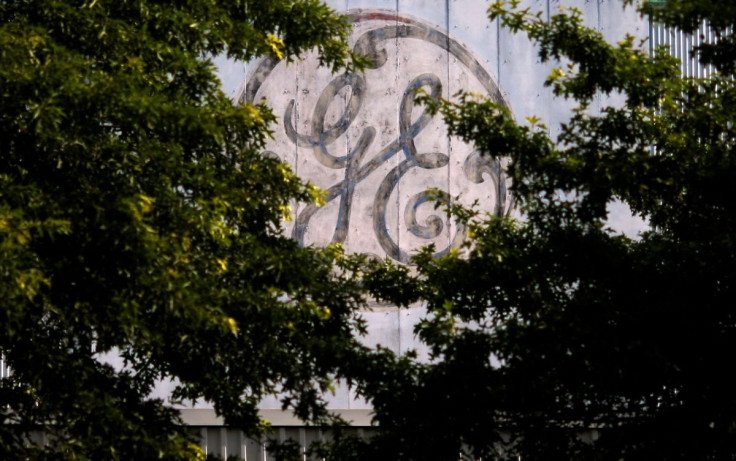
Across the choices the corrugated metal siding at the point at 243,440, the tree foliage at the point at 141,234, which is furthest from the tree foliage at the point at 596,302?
the corrugated metal siding at the point at 243,440

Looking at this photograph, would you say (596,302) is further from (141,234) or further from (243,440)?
(243,440)

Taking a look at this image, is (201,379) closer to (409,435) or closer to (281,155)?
(409,435)

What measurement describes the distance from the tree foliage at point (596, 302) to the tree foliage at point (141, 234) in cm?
81

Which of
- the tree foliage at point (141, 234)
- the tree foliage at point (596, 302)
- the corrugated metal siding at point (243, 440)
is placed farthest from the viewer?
the corrugated metal siding at point (243, 440)

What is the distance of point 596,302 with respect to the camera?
5.90 meters

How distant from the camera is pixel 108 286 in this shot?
18.6ft

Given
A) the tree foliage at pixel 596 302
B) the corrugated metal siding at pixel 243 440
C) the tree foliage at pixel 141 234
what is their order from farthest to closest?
the corrugated metal siding at pixel 243 440 < the tree foliage at pixel 596 302 < the tree foliage at pixel 141 234

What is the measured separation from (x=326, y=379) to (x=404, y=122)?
457 centimetres

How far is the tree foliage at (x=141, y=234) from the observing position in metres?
5.56

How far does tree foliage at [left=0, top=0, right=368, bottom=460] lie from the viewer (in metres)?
5.56

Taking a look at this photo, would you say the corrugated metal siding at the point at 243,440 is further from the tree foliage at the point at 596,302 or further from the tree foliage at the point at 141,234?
the tree foliage at the point at 596,302

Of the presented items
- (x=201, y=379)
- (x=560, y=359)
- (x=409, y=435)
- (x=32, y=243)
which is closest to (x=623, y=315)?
(x=560, y=359)

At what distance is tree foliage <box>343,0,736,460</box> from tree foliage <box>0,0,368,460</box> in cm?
81

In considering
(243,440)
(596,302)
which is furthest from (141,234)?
(243,440)
